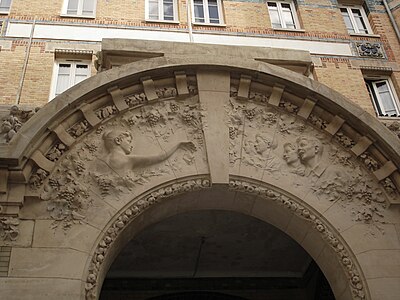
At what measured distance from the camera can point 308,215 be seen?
28.7 feet

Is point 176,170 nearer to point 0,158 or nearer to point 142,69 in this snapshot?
point 142,69

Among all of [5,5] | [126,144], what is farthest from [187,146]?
[5,5]

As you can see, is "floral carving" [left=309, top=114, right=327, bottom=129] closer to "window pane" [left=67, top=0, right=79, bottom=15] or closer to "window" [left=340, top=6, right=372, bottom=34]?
"window" [left=340, top=6, right=372, bottom=34]

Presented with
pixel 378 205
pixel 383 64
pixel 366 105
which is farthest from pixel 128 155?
pixel 383 64

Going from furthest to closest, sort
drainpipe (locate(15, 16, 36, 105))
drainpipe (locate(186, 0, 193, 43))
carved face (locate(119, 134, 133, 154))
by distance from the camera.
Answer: drainpipe (locate(186, 0, 193, 43))
drainpipe (locate(15, 16, 36, 105))
carved face (locate(119, 134, 133, 154))

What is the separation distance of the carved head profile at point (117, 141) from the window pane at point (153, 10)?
224 inches

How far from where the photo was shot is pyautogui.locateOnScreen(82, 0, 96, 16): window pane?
13.4 metres

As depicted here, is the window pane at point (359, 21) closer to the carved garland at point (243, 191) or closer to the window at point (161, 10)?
the window at point (161, 10)

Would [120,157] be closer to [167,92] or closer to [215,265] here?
[167,92]

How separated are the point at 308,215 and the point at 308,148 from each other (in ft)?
4.39

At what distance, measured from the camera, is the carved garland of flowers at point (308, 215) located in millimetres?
8312

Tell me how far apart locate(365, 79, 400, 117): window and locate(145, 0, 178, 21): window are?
5.55 metres

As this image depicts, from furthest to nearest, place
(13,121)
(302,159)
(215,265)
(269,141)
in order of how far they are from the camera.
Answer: (215,265)
(269,141)
(302,159)
(13,121)

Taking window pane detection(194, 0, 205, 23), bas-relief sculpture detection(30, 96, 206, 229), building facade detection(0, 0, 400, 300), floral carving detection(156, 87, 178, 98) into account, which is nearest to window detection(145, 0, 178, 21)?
window pane detection(194, 0, 205, 23)
